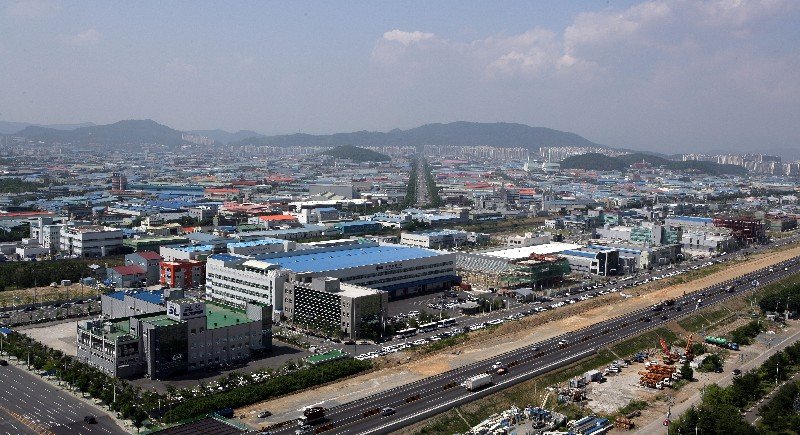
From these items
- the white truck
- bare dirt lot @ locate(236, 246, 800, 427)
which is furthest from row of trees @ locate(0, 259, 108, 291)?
the white truck

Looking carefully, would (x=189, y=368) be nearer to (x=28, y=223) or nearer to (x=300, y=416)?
(x=300, y=416)

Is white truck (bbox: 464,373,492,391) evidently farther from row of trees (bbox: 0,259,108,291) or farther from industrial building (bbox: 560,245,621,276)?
row of trees (bbox: 0,259,108,291)

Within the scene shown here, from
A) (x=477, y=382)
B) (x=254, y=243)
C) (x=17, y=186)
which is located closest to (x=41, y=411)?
(x=477, y=382)

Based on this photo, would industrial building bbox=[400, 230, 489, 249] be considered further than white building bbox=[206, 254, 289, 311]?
Answer: Yes

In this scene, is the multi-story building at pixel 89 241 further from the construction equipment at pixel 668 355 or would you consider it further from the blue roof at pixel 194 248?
the construction equipment at pixel 668 355

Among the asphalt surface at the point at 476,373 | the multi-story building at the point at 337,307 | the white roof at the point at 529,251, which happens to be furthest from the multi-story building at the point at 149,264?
the asphalt surface at the point at 476,373

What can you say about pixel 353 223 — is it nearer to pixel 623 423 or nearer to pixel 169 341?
pixel 169 341
